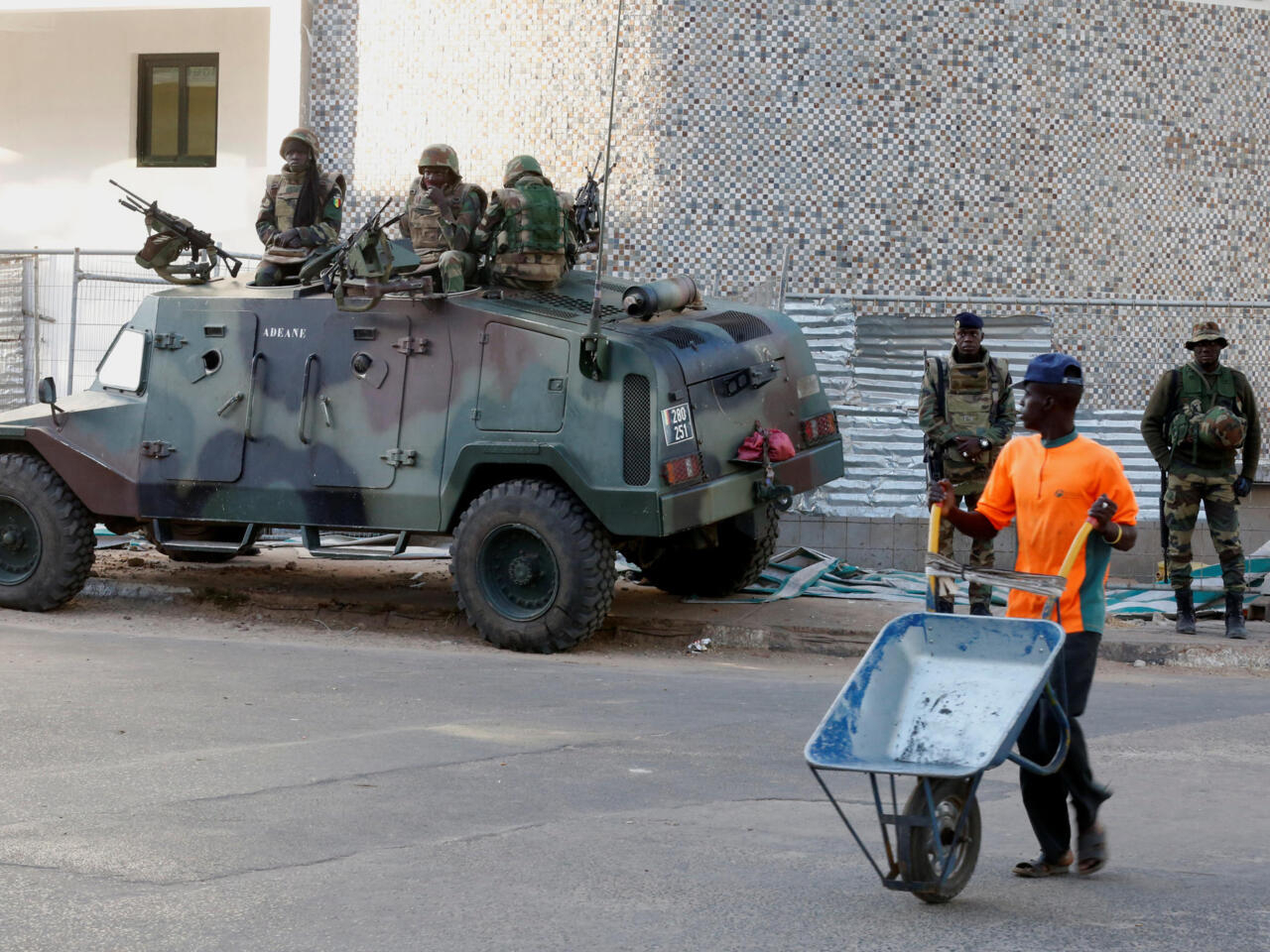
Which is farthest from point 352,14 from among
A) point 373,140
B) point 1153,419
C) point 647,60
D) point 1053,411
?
point 1053,411

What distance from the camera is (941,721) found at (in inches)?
209

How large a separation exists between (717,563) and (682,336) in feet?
7.10

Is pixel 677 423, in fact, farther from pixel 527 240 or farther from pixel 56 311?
pixel 56 311

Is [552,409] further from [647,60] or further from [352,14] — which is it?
[352,14]

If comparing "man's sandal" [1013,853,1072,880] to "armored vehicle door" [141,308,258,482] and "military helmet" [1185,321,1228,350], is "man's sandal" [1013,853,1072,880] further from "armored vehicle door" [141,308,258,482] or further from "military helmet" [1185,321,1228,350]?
"armored vehicle door" [141,308,258,482]

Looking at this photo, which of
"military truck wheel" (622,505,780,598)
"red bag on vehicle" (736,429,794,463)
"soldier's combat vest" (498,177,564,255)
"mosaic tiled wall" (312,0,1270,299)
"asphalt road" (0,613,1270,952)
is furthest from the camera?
"mosaic tiled wall" (312,0,1270,299)

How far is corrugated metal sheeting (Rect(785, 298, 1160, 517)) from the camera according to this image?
14758mm

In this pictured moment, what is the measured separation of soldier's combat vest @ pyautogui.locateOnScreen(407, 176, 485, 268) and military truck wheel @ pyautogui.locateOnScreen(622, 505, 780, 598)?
90.8 inches

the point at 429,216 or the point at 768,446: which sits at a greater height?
the point at 429,216

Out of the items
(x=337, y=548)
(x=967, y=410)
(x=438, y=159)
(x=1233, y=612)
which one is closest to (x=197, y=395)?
(x=337, y=548)

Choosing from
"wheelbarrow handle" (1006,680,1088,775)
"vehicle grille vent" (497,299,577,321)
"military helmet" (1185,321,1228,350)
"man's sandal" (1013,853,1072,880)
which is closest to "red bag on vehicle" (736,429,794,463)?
"vehicle grille vent" (497,299,577,321)

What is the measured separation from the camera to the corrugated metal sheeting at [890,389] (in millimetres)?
14758

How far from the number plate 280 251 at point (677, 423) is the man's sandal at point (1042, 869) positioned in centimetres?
495

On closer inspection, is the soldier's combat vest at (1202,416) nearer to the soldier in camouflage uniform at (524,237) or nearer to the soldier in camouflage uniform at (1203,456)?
the soldier in camouflage uniform at (1203,456)
